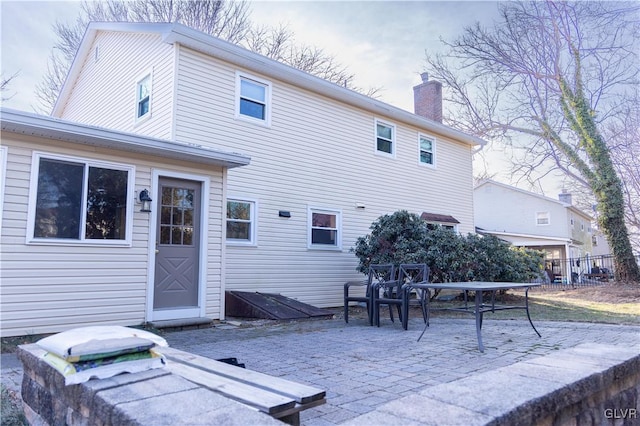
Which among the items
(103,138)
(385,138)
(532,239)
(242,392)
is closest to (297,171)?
(385,138)

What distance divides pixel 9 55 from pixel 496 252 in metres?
14.6

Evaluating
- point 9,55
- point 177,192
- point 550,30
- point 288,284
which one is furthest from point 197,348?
point 550,30

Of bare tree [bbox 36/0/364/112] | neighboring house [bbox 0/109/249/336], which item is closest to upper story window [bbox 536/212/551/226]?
bare tree [bbox 36/0/364/112]

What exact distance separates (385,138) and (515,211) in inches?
677

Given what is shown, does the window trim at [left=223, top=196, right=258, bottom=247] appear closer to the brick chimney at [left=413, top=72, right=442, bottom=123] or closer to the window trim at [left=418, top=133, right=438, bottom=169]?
the window trim at [left=418, top=133, right=438, bottom=169]

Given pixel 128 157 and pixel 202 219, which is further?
pixel 202 219

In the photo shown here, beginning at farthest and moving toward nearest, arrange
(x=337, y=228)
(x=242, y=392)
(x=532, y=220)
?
1. (x=532, y=220)
2. (x=337, y=228)
3. (x=242, y=392)

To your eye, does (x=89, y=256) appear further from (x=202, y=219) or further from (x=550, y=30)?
(x=550, y=30)

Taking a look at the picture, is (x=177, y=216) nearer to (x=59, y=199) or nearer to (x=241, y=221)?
(x=59, y=199)

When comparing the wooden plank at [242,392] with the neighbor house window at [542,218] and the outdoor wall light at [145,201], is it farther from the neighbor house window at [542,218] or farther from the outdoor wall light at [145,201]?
the neighbor house window at [542,218]

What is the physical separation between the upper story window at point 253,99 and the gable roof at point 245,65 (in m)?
0.27

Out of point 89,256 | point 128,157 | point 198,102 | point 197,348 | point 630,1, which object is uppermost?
point 630,1

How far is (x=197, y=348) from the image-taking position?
16.3ft

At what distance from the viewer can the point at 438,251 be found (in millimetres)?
8742
